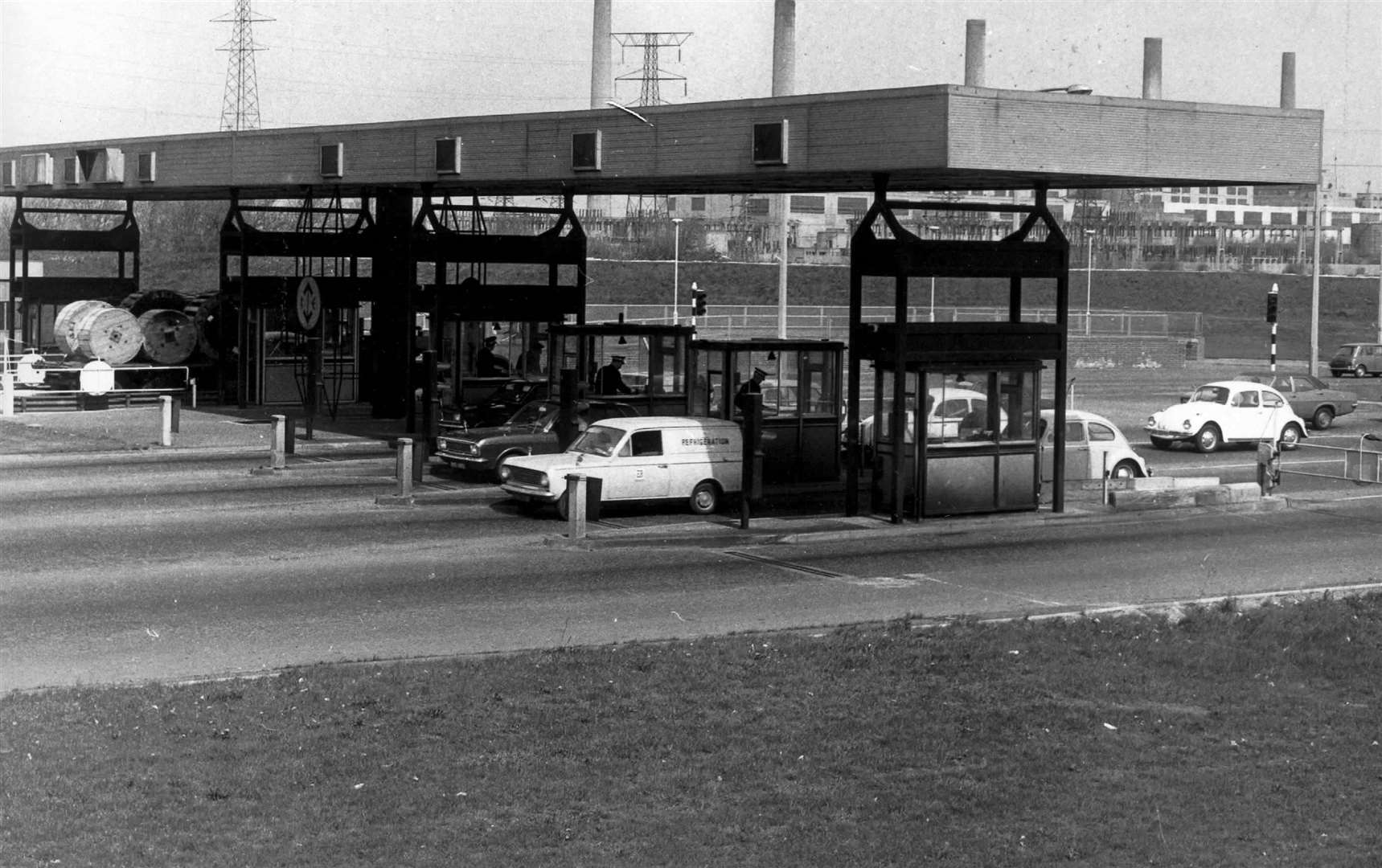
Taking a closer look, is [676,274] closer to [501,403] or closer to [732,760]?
[501,403]

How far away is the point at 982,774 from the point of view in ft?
35.0

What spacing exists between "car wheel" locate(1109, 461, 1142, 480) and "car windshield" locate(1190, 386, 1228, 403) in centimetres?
892

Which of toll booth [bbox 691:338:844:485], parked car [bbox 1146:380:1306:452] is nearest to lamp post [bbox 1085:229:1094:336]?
parked car [bbox 1146:380:1306:452]

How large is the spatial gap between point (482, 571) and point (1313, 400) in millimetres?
29518

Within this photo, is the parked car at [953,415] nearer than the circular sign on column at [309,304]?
→ Yes

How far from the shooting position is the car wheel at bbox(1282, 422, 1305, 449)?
35803 millimetres

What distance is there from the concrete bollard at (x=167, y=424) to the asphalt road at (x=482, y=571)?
5.32 m

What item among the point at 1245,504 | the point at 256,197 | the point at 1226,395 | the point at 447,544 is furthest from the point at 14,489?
the point at 256,197

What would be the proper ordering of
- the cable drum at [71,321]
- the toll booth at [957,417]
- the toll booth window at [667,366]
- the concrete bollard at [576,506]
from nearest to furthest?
1. the concrete bollard at [576,506]
2. the toll booth at [957,417]
3. the toll booth window at [667,366]
4. the cable drum at [71,321]

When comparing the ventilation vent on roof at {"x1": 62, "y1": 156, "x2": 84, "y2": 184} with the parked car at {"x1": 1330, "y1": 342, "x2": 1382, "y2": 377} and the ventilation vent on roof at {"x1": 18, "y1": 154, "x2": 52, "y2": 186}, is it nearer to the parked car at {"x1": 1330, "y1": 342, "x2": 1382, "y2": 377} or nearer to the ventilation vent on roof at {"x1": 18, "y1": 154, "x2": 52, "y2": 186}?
the ventilation vent on roof at {"x1": 18, "y1": 154, "x2": 52, "y2": 186}

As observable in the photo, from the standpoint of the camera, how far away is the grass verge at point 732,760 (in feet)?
29.8

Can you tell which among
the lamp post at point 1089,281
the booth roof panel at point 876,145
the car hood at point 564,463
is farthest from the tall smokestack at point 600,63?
the lamp post at point 1089,281

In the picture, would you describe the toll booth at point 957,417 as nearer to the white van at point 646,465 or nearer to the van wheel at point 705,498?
the white van at point 646,465

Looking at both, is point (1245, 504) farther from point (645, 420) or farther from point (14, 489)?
point (14, 489)
